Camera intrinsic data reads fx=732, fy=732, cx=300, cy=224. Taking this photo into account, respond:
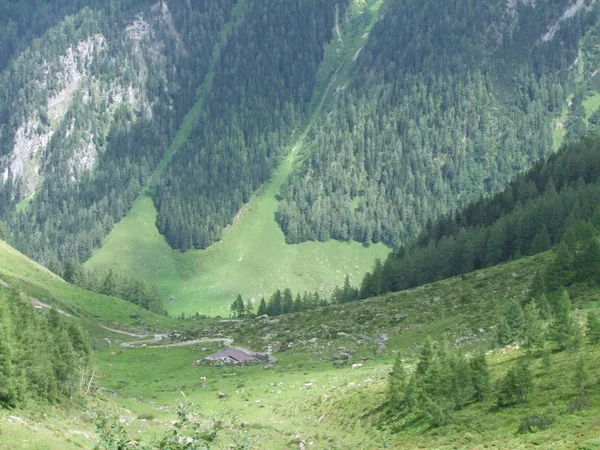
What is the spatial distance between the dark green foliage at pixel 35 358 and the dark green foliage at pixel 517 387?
3392 centimetres

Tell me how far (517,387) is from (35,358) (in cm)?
3723

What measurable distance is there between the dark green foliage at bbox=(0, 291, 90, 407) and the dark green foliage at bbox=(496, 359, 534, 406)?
3392 centimetres

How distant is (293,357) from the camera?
340 feet

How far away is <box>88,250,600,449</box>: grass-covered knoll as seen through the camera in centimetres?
4675

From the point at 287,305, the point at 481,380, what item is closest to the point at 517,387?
the point at 481,380

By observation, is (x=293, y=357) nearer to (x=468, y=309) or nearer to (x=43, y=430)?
(x=468, y=309)

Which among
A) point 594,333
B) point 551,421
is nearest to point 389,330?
point 594,333

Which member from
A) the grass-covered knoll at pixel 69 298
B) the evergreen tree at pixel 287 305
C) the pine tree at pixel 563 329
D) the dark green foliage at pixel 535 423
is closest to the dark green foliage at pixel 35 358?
the dark green foliage at pixel 535 423

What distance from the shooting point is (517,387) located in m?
48.4

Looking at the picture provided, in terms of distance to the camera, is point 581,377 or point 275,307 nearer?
point 581,377

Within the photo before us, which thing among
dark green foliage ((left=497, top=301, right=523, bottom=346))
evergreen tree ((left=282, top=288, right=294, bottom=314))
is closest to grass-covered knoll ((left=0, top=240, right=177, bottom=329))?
evergreen tree ((left=282, top=288, right=294, bottom=314))

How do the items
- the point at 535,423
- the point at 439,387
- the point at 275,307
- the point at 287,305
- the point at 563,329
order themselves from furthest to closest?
the point at 275,307 < the point at 287,305 < the point at 563,329 < the point at 439,387 < the point at 535,423

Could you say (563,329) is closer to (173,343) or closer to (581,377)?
(581,377)

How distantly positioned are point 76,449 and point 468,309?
70.1 m
